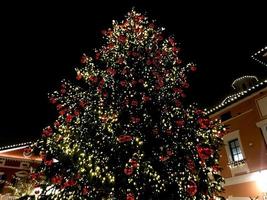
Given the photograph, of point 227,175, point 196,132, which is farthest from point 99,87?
point 227,175

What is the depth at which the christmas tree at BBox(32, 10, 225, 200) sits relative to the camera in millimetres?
10125

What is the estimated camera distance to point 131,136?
35.5ft

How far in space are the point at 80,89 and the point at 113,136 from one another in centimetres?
275

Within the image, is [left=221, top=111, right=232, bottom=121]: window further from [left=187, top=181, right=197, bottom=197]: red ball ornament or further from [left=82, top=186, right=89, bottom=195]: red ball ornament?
[left=82, top=186, right=89, bottom=195]: red ball ornament

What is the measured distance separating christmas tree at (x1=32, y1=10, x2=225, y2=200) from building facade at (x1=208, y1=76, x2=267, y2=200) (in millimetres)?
4259

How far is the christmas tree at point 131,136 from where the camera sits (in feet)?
33.2

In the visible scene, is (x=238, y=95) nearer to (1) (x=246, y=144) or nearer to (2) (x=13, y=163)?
(1) (x=246, y=144)

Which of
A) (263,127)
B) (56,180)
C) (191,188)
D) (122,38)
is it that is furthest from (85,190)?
(263,127)

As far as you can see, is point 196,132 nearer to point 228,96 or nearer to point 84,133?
point 84,133

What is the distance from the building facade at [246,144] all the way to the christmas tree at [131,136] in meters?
4.26

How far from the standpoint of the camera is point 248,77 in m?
18.0

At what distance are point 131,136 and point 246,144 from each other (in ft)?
25.1

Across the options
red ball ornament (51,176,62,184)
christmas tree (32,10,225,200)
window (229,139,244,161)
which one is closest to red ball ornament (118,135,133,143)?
christmas tree (32,10,225,200)

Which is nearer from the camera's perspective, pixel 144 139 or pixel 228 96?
pixel 144 139
